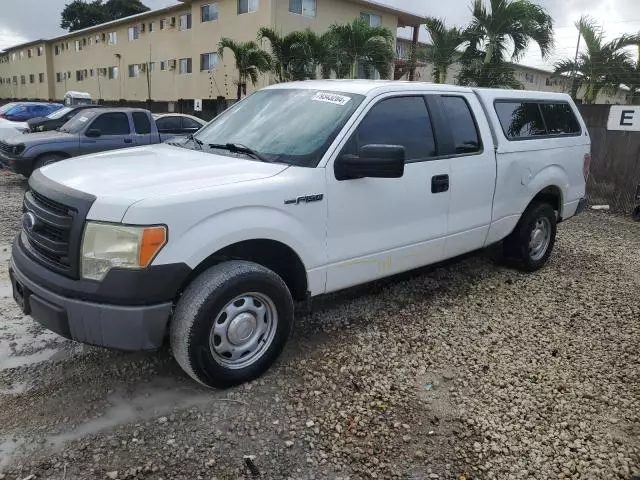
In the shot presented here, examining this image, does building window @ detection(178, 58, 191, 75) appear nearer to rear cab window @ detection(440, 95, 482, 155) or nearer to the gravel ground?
the gravel ground

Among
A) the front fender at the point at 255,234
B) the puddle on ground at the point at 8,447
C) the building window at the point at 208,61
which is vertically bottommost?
the puddle on ground at the point at 8,447

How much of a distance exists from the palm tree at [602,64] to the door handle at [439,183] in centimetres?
1528

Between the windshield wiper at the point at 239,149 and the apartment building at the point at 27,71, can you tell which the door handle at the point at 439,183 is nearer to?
the windshield wiper at the point at 239,149

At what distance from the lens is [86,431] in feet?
9.49

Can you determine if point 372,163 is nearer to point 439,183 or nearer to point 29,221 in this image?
point 439,183

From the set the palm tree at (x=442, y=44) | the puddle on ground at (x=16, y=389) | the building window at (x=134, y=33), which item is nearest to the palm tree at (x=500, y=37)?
the palm tree at (x=442, y=44)

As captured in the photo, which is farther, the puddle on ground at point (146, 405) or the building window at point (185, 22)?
the building window at point (185, 22)

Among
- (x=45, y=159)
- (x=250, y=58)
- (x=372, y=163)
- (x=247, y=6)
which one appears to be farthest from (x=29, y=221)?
(x=247, y=6)

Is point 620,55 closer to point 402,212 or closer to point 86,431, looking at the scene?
point 402,212

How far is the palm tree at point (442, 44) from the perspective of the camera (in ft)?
58.6

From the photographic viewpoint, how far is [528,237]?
18.5 ft

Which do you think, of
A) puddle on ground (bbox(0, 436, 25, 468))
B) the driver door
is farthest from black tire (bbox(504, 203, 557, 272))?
puddle on ground (bbox(0, 436, 25, 468))

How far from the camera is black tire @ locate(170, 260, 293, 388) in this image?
299cm

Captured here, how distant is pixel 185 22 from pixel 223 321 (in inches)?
1237
